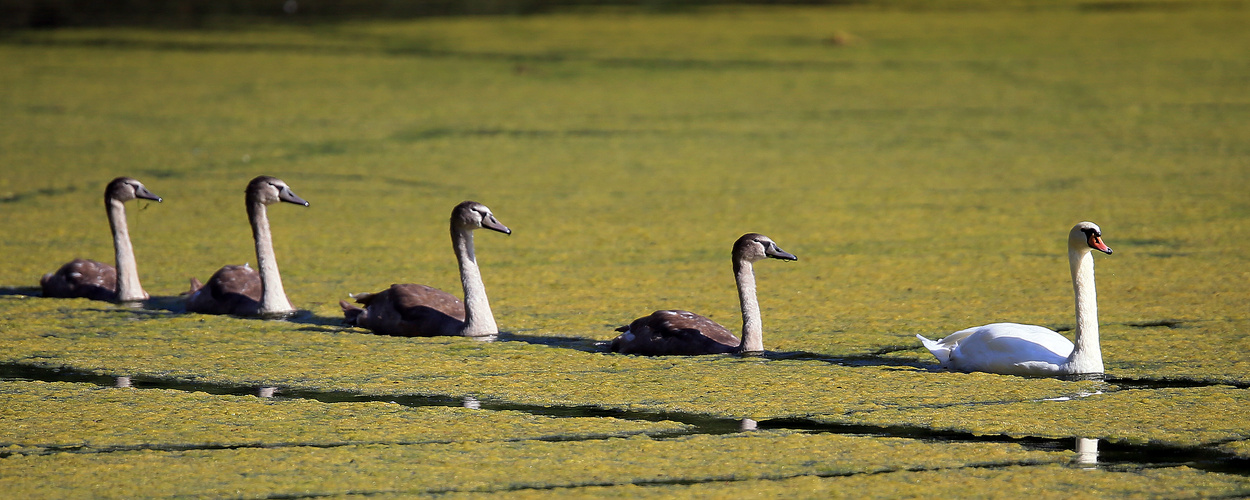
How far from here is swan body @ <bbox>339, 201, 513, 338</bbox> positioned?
5.89 meters

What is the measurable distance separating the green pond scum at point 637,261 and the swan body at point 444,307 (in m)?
0.08

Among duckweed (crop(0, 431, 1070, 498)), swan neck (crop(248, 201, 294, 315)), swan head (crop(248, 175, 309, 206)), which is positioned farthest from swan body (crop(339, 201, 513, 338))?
duckweed (crop(0, 431, 1070, 498))

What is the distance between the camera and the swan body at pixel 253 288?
20.8 feet

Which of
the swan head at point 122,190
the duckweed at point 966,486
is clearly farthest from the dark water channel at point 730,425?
the swan head at point 122,190

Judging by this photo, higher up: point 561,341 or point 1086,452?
point 561,341

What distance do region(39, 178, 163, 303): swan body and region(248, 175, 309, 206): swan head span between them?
590 millimetres

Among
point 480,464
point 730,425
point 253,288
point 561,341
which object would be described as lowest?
point 480,464

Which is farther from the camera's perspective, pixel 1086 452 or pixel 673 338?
pixel 673 338

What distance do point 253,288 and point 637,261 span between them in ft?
6.11

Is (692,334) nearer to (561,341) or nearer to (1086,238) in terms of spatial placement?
(561,341)

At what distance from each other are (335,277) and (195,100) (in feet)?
22.7

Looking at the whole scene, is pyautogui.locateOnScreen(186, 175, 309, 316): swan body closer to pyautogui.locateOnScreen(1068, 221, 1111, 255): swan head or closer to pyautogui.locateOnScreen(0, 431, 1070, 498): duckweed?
pyautogui.locateOnScreen(0, 431, 1070, 498): duckweed

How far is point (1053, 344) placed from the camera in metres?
5.11

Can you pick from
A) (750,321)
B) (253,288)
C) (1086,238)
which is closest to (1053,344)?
(1086,238)
